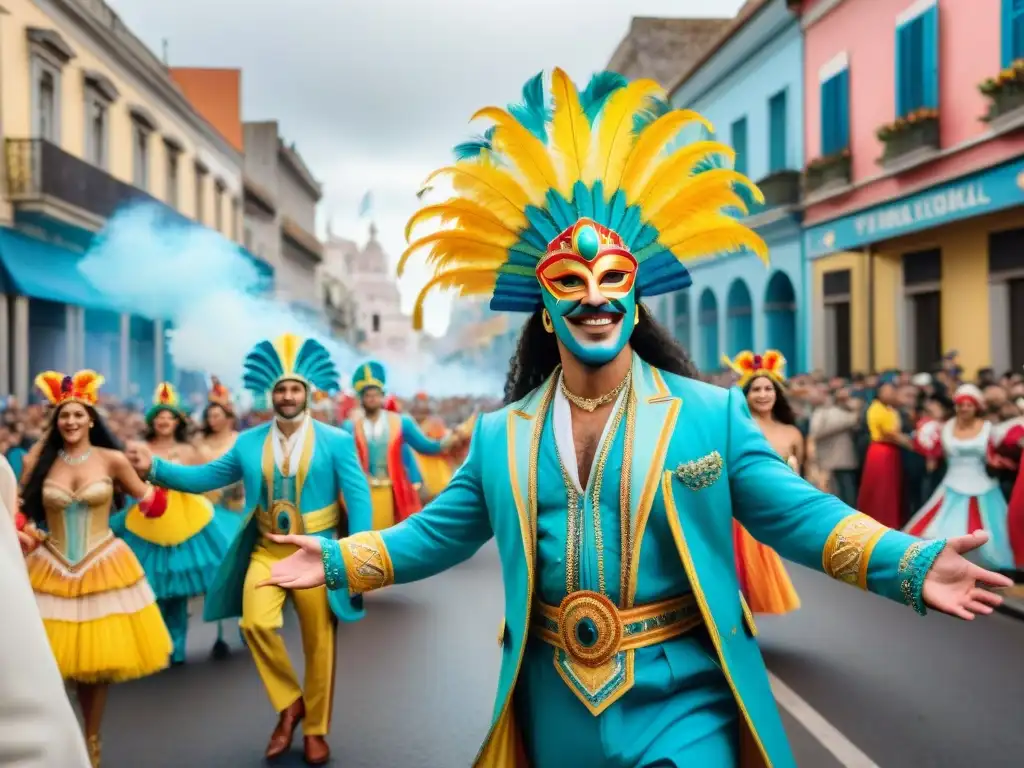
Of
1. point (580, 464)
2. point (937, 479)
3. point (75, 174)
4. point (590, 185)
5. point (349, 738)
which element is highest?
point (75, 174)

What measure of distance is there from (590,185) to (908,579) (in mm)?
1536

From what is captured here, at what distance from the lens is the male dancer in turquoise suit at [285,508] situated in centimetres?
628

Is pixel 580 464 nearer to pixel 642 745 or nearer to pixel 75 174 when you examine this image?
pixel 642 745

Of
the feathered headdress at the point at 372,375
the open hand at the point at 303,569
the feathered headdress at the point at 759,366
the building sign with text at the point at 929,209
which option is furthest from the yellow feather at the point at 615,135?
the building sign with text at the point at 929,209

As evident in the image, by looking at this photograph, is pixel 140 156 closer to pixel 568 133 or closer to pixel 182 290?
pixel 182 290

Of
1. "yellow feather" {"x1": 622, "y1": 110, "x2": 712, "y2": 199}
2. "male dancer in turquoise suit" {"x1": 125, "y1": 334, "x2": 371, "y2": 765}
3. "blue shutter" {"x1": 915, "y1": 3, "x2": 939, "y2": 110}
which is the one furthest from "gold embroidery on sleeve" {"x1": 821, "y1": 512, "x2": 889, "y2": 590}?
"blue shutter" {"x1": 915, "y1": 3, "x2": 939, "y2": 110}

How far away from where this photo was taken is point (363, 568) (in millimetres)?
3562

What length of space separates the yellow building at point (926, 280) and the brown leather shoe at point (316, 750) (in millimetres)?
11647

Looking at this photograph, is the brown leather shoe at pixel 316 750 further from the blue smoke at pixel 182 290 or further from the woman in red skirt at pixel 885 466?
the blue smoke at pixel 182 290

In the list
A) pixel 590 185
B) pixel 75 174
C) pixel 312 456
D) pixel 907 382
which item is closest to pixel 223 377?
pixel 75 174

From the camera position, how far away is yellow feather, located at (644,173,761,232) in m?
3.77

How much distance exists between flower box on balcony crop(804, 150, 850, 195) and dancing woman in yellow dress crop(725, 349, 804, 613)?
13.6 meters

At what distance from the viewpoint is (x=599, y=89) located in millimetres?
3924

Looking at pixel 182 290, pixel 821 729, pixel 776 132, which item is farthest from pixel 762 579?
pixel 182 290
